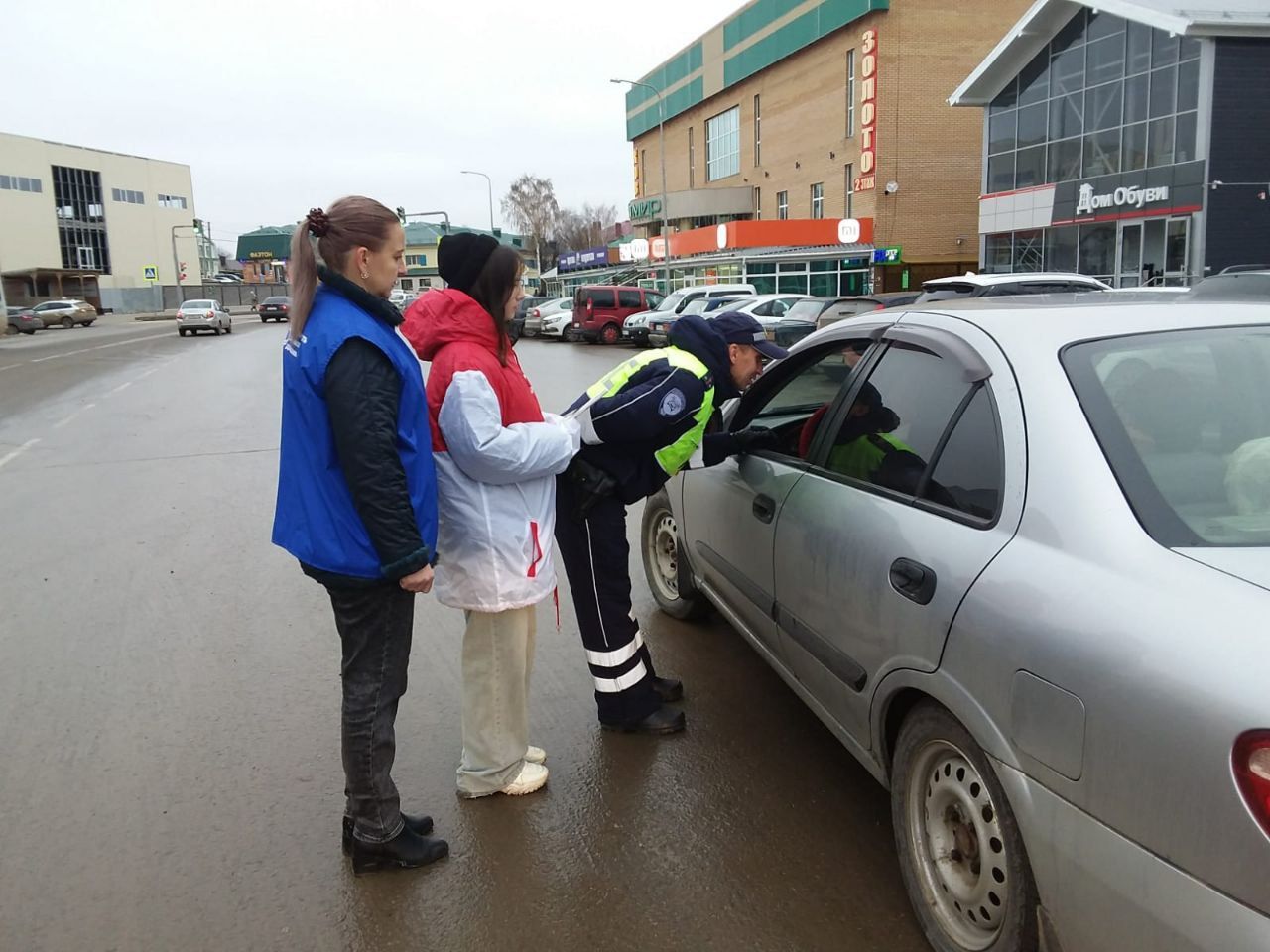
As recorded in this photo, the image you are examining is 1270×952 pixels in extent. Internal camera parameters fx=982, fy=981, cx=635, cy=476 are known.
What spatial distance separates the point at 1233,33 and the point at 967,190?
1845cm

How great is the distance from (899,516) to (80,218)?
96208 mm

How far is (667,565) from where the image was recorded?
17.5 feet

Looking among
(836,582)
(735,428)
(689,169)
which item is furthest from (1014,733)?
(689,169)

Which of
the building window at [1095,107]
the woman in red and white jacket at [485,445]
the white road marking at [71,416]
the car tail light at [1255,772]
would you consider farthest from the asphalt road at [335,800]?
the building window at [1095,107]

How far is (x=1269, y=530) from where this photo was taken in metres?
2.08

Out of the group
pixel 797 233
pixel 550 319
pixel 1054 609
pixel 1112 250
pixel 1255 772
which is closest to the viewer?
pixel 1255 772

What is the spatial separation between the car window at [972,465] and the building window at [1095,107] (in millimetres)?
27709

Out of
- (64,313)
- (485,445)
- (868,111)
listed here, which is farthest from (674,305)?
(64,313)

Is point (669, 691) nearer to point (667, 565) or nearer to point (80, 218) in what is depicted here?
point (667, 565)

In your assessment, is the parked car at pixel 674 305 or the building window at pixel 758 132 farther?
the building window at pixel 758 132

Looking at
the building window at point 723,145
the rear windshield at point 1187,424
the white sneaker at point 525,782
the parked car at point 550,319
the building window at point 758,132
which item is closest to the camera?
the rear windshield at point 1187,424

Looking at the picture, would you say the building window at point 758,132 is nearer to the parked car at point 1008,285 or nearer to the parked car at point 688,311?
the parked car at point 688,311

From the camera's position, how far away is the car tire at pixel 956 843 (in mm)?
2219

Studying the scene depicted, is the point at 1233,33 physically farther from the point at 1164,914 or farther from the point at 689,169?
the point at 689,169
